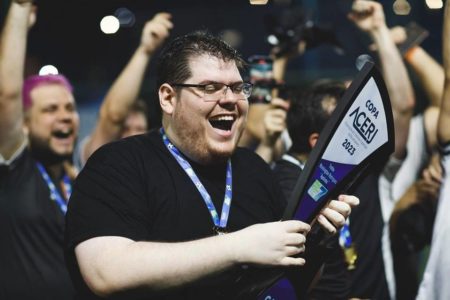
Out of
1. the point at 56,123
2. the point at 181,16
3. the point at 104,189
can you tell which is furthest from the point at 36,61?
the point at 104,189

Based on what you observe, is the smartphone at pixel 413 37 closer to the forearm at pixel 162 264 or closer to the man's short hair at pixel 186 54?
the man's short hair at pixel 186 54

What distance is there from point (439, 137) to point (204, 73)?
157 cm

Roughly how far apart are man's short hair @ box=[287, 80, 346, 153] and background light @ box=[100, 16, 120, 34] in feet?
10.3

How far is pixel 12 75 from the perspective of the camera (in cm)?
356

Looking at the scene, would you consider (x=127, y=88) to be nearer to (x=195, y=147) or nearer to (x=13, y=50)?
(x=13, y=50)

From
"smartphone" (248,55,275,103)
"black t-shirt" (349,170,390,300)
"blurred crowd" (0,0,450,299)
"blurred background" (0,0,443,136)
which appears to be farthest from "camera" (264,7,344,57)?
"blurred background" (0,0,443,136)

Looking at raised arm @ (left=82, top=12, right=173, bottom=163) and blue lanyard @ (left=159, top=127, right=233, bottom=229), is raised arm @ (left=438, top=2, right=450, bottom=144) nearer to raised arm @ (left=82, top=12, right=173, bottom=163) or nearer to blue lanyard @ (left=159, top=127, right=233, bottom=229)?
blue lanyard @ (left=159, top=127, right=233, bottom=229)

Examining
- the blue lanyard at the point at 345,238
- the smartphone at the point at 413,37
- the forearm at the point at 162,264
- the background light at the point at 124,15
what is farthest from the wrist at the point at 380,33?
the background light at the point at 124,15

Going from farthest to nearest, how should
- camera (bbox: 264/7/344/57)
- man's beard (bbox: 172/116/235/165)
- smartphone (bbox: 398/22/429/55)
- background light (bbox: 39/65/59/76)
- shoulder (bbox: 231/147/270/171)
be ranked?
background light (bbox: 39/65/59/76)
camera (bbox: 264/7/344/57)
smartphone (bbox: 398/22/429/55)
shoulder (bbox: 231/147/270/171)
man's beard (bbox: 172/116/235/165)

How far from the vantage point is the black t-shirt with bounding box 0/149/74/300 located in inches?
143

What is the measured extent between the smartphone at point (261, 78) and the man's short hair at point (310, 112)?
349 mm

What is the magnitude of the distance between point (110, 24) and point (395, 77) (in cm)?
339

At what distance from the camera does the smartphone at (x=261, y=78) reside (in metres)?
4.06

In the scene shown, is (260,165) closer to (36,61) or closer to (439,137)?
(439,137)
